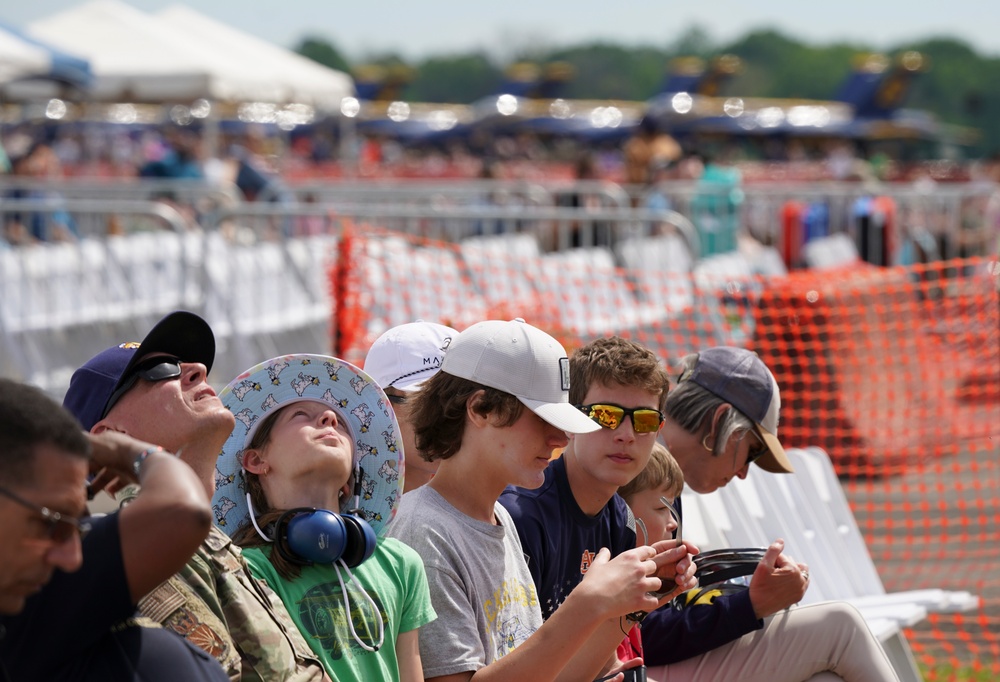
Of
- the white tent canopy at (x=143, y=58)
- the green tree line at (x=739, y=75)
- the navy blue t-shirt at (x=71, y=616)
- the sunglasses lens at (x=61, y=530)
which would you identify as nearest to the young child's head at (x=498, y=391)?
the navy blue t-shirt at (x=71, y=616)

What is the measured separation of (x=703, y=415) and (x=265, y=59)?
18444 mm

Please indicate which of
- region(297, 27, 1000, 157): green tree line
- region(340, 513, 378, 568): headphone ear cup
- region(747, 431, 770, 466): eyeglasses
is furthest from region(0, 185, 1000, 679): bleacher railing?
region(297, 27, 1000, 157): green tree line

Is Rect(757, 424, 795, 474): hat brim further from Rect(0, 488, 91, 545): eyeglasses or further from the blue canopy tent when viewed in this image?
the blue canopy tent

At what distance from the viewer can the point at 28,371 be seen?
28.5 ft

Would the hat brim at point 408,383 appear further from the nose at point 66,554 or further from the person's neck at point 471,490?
the nose at point 66,554

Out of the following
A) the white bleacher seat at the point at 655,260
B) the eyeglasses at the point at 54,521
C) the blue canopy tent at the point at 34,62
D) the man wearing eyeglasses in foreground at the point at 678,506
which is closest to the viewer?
the eyeglasses at the point at 54,521

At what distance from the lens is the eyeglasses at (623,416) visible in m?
3.22

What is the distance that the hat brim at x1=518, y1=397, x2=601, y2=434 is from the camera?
2.76m

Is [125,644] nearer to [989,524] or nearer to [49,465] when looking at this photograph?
[49,465]

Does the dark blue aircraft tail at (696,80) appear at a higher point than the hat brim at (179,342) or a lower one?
lower

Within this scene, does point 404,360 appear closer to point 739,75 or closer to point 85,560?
point 85,560

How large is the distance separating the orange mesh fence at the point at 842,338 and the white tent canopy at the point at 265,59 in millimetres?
11084

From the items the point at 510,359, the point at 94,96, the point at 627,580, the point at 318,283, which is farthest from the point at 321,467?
the point at 94,96

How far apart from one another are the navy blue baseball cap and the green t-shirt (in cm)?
41
